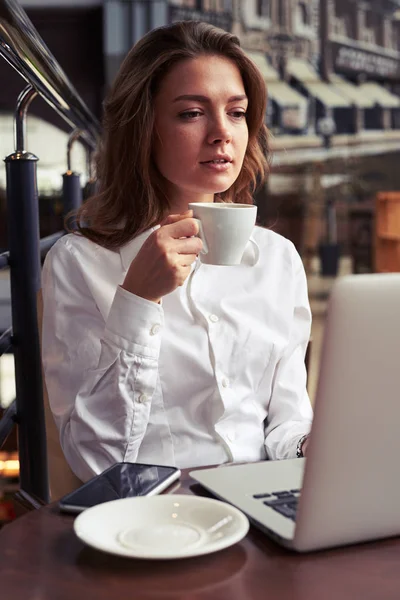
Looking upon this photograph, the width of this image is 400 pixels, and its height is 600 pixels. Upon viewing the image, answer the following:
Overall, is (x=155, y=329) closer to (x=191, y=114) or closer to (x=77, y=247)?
(x=77, y=247)

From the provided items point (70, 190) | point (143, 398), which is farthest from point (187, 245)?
point (70, 190)

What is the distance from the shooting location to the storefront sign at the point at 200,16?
25.9 ft

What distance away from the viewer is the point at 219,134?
4.42 ft

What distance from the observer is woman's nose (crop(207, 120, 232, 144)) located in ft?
4.42

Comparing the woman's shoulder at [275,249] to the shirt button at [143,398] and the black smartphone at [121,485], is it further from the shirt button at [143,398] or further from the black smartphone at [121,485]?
the black smartphone at [121,485]

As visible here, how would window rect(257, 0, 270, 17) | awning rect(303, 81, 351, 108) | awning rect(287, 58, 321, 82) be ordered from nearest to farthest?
window rect(257, 0, 270, 17)
awning rect(287, 58, 321, 82)
awning rect(303, 81, 351, 108)

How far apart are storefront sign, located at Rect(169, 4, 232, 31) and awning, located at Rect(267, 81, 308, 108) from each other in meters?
0.82

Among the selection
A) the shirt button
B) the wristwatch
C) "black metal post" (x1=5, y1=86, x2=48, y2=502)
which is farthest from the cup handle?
"black metal post" (x1=5, y1=86, x2=48, y2=502)

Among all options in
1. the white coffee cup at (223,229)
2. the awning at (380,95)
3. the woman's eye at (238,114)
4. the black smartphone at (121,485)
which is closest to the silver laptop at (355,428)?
the black smartphone at (121,485)

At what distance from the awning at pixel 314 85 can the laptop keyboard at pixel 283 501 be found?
8484 mm

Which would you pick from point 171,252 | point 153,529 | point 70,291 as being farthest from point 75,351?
point 153,529

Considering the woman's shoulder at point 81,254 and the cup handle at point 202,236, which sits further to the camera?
the woman's shoulder at point 81,254

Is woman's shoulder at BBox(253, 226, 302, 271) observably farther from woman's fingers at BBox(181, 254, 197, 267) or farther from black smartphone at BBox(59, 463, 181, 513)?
black smartphone at BBox(59, 463, 181, 513)

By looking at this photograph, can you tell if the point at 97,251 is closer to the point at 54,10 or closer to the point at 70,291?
the point at 70,291
